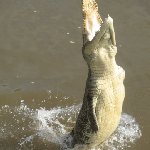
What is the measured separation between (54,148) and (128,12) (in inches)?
170

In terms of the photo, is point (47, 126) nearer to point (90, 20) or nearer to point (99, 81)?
point (99, 81)

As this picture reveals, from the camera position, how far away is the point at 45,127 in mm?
6848

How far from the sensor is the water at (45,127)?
650 centimetres

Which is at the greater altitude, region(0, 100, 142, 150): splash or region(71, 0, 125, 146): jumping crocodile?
region(71, 0, 125, 146): jumping crocodile

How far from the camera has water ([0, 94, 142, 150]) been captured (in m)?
6.50

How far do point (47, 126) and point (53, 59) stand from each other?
6.01ft

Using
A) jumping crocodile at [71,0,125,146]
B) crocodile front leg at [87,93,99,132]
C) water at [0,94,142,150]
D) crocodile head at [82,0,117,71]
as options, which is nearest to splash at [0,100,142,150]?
water at [0,94,142,150]

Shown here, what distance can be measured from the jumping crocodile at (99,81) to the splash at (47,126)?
0.59 metres

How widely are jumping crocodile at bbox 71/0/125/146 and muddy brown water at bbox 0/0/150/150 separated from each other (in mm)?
880

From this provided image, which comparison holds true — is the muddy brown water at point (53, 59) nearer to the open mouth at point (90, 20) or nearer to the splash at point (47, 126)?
the splash at point (47, 126)

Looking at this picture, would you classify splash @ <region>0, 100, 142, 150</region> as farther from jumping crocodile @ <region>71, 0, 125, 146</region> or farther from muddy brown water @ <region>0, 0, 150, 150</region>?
jumping crocodile @ <region>71, 0, 125, 146</region>

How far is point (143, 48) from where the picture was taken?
8.53 m

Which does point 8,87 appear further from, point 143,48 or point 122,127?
point 143,48

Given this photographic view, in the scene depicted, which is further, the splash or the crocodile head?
the splash
